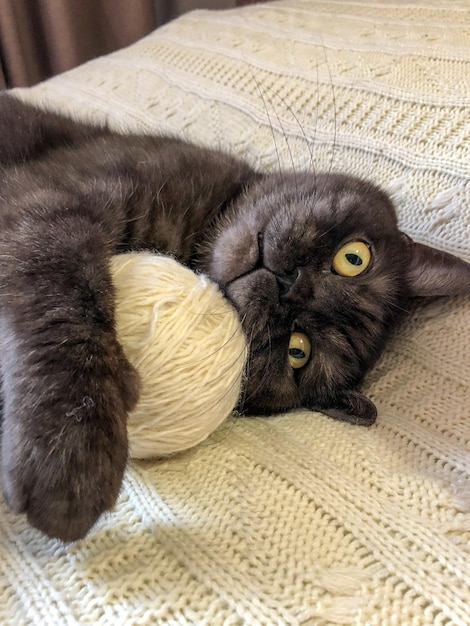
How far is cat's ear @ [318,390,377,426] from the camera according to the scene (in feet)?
3.09

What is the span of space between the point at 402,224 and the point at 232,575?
86 centimetres

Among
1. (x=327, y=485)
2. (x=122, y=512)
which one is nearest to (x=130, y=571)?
(x=122, y=512)

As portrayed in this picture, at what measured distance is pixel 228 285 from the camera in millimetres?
1053

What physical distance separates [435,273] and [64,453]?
0.75 metres

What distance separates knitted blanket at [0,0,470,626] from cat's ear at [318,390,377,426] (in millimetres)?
18

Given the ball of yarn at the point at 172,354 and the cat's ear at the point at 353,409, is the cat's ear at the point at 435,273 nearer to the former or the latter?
the cat's ear at the point at 353,409

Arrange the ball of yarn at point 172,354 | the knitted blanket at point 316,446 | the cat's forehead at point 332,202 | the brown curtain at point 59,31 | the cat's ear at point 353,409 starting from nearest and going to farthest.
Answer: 1. the knitted blanket at point 316,446
2. the ball of yarn at point 172,354
3. the cat's ear at point 353,409
4. the cat's forehead at point 332,202
5. the brown curtain at point 59,31

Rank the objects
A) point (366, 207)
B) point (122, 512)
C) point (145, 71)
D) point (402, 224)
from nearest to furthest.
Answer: point (122, 512) → point (366, 207) → point (402, 224) → point (145, 71)

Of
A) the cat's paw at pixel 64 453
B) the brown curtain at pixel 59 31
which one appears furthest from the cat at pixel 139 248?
the brown curtain at pixel 59 31

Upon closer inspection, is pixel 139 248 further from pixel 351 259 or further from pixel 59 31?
pixel 59 31

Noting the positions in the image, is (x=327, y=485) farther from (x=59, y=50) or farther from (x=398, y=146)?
(x=59, y=50)

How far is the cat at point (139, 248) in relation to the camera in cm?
69

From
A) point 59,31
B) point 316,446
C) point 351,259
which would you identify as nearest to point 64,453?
point 316,446

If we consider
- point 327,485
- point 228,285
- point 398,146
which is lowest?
point 327,485
